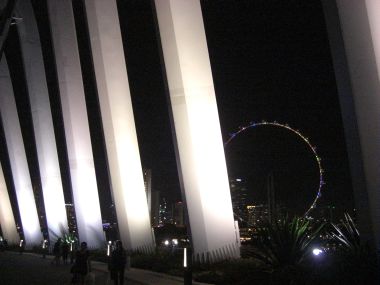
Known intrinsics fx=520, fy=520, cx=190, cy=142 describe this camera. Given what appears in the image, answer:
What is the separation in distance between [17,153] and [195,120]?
28771 millimetres

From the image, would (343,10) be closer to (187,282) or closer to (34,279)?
(187,282)

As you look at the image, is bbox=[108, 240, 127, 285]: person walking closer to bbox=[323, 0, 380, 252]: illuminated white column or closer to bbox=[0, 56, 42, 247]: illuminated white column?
bbox=[323, 0, 380, 252]: illuminated white column

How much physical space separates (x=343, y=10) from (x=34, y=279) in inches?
434

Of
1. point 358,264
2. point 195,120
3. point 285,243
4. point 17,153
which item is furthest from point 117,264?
point 17,153

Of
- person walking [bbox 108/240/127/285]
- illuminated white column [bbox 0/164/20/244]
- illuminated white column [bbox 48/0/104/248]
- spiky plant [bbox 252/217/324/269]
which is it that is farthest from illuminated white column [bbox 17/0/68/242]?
spiky plant [bbox 252/217/324/269]

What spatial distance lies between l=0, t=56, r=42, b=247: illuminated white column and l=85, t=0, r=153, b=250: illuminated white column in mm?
19349

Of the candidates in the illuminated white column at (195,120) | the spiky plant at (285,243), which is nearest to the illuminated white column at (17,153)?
the illuminated white column at (195,120)

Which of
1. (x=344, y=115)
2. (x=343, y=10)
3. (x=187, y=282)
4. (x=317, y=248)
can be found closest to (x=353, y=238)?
(x=317, y=248)

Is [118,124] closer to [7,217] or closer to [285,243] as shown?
[285,243]

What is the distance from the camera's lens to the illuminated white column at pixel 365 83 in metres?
8.20

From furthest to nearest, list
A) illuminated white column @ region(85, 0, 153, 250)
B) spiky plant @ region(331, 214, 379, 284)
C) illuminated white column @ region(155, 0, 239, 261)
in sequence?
1. illuminated white column @ region(85, 0, 153, 250)
2. illuminated white column @ region(155, 0, 239, 261)
3. spiky plant @ region(331, 214, 379, 284)

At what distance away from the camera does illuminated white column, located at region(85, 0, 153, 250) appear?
2136cm

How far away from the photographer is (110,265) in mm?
11219

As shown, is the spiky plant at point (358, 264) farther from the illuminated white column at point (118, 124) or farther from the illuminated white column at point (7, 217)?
the illuminated white column at point (7, 217)
